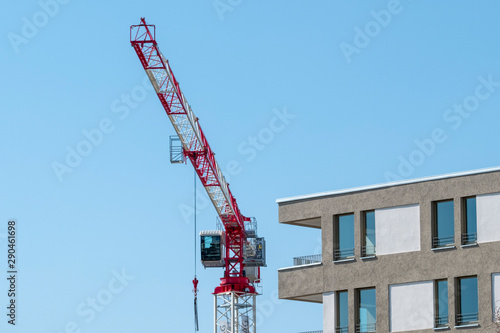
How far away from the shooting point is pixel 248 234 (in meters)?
143

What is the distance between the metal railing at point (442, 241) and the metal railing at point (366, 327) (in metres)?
4.26

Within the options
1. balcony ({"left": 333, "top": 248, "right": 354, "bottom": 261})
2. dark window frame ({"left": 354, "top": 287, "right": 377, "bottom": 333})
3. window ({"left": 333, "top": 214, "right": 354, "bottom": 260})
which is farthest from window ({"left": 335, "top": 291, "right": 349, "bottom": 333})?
window ({"left": 333, "top": 214, "right": 354, "bottom": 260})

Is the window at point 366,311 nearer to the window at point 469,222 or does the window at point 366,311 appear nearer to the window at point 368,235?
the window at point 368,235

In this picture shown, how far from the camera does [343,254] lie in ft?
177

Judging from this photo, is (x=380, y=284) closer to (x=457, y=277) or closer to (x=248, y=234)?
(x=457, y=277)

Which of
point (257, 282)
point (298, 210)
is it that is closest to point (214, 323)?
point (257, 282)

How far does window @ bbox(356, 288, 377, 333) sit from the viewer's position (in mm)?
52281

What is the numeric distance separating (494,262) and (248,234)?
3730 inches

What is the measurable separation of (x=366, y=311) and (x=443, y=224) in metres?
5.00

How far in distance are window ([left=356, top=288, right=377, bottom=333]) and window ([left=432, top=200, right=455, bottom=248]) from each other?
3.68 m

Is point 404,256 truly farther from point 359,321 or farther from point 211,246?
point 211,246

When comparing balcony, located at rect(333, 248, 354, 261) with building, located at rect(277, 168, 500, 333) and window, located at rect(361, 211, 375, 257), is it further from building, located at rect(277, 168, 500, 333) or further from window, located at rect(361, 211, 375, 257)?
window, located at rect(361, 211, 375, 257)

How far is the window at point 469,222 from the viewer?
50312 millimetres

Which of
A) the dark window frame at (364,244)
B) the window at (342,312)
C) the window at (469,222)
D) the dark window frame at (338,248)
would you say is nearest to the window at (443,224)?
the window at (469,222)
